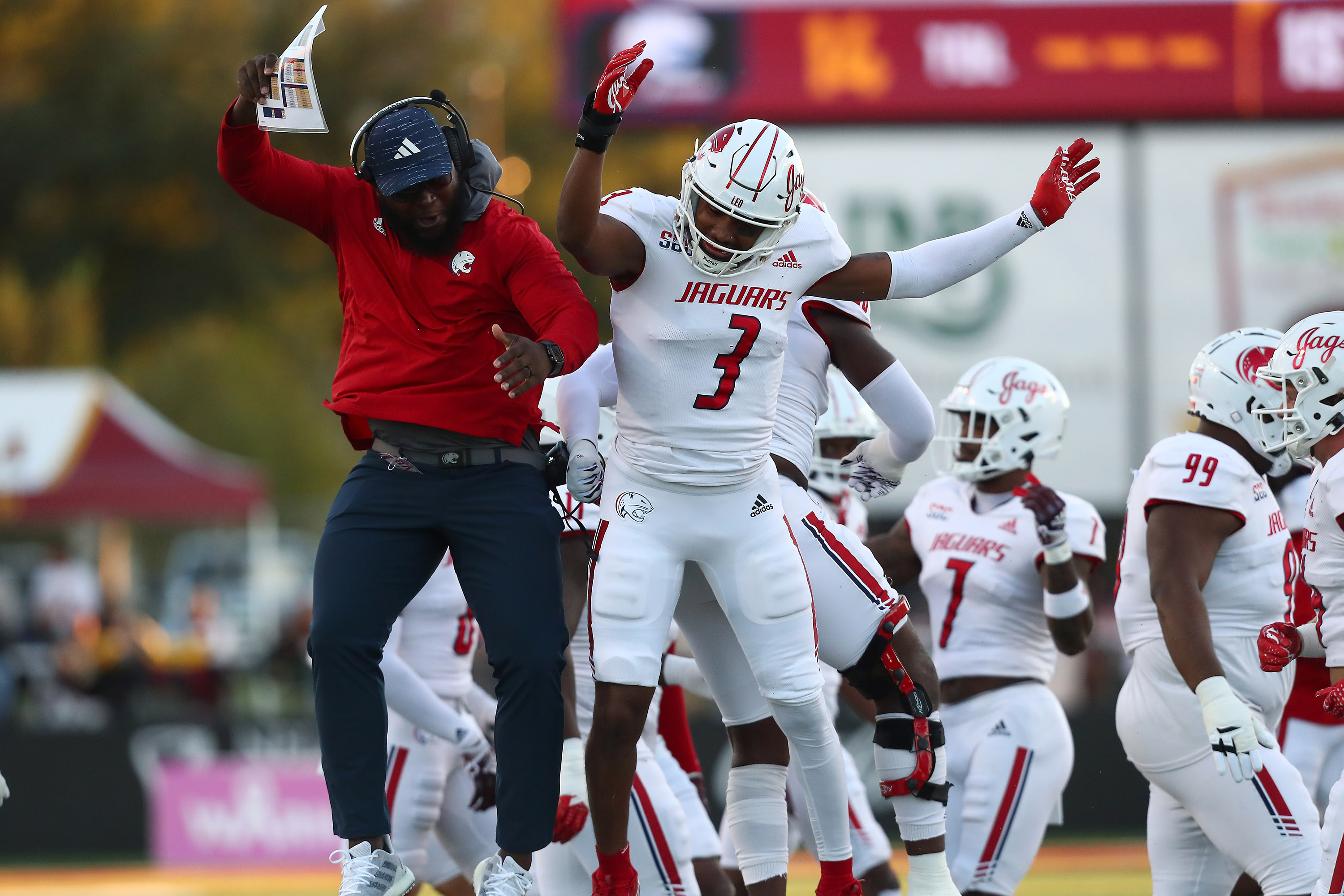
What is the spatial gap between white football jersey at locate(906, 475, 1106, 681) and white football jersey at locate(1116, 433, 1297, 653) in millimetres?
715

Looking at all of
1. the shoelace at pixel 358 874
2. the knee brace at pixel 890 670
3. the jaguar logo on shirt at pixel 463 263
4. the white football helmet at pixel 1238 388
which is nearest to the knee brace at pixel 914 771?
the knee brace at pixel 890 670

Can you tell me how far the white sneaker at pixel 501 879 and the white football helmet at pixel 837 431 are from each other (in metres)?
2.56

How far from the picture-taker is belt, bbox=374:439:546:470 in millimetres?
4789

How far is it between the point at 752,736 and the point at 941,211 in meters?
9.53

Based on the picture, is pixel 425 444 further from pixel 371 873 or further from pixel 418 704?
pixel 418 704

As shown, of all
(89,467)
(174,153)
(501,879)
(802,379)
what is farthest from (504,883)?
(174,153)

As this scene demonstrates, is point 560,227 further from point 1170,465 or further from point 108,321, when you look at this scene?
point 108,321

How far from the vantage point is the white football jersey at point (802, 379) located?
539cm

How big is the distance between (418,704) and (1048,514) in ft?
7.38

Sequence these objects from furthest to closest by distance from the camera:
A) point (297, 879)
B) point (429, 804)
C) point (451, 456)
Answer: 1. point (297, 879)
2. point (429, 804)
3. point (451, 456)

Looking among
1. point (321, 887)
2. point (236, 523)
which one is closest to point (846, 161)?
point (321, 887)

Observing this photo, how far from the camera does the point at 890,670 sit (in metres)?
5.11

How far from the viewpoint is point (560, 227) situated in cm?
467

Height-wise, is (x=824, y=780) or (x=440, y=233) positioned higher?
(x=440, y=233)
